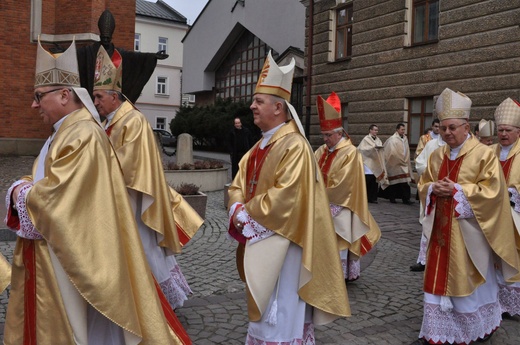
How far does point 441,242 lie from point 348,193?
5.08 ft

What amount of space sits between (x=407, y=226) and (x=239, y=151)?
490 centimetres

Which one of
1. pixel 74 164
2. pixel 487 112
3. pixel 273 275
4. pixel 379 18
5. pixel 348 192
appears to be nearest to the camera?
pixel 74 164

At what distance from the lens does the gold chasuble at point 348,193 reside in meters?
5.98

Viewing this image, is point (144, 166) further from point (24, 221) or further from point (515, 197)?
point (515, 197)

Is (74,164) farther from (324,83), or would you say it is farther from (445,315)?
Answer: (324,83)

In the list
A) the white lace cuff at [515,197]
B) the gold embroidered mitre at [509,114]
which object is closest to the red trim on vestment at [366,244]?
the white lace cuff at [515,197]

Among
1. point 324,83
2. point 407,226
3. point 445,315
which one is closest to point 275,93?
point 445,315

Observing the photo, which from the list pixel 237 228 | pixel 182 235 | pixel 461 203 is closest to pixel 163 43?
pixel 182 235

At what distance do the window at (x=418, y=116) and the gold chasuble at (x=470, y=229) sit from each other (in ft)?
41.3

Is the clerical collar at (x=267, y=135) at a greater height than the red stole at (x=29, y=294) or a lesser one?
greater

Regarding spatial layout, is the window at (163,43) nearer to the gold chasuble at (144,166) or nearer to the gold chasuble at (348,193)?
the gold chasuble at (348,193)

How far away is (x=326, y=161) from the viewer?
6281 millimetres

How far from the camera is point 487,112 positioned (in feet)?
48.8

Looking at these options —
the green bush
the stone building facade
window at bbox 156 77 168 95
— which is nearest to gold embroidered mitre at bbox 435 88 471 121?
the stone building facade
